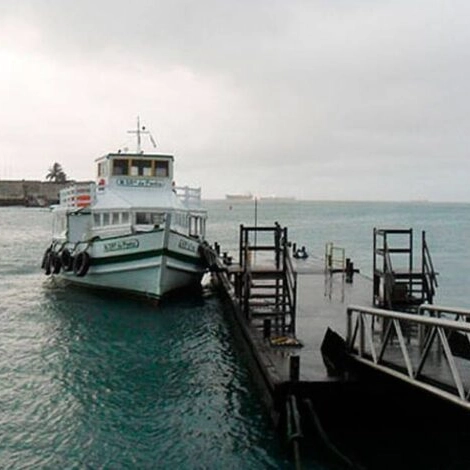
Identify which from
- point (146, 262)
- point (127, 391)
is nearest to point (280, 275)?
point (127, 391)

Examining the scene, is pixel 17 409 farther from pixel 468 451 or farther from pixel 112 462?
pixel 468 451

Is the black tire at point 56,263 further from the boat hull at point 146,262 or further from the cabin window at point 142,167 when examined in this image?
the cabin window at point 142,167

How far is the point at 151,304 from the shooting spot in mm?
20172

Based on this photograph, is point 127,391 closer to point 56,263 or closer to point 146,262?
point 146,262

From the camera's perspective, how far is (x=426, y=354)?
7.82 m

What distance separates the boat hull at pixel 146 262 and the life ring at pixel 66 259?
3.53 ft

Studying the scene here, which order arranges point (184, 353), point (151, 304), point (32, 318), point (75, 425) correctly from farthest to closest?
point (151, 304) → point (32, 318) → point (184, 353) → point (75, 425)

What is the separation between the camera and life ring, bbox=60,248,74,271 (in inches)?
890

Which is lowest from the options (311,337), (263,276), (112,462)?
(112,462)

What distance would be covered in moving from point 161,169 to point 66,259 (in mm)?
5004

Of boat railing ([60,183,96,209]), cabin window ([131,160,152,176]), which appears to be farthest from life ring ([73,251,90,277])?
cabin window ([131,160,152,176])

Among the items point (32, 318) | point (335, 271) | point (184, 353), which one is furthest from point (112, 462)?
point (335, 271)

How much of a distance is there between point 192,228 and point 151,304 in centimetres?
552

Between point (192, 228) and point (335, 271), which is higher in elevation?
point (192, 228)
